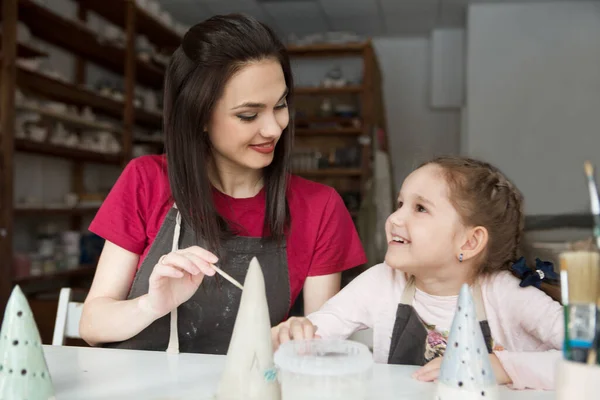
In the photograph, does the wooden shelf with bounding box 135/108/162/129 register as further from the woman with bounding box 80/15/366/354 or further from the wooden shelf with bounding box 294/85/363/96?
the woman with bounding box 80/15/366/354

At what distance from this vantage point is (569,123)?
186 inches

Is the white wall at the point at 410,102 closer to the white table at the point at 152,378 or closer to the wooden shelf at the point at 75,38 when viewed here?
the wooden shelf at the point at 75,38

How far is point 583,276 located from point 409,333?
0.66 meters

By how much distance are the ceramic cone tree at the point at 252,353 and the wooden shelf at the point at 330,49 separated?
4.40 meters

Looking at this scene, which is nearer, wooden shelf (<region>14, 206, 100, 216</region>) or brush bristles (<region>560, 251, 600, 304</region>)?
brush bristles (<region>560, 251, 600, 304</region>)

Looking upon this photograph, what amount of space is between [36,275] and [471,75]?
150 inches

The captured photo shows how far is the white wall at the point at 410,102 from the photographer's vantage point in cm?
578

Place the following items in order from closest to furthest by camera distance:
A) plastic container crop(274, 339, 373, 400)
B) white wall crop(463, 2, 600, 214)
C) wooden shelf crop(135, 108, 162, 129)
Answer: plastic container crop(274, 339, 373, 400) → wooden shelf crop(135, 108, 162, 129) → white wall crop(463, 2, 600, 214)

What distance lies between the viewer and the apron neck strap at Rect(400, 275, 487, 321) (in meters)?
1.04

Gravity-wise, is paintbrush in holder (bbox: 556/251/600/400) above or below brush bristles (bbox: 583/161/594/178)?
below

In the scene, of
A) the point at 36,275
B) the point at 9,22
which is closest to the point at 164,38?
the point at 9,22

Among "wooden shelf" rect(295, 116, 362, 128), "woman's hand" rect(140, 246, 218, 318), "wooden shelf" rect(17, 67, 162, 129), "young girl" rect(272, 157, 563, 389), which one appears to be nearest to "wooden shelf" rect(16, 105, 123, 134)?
"wooden shelf" rect(17, 67, 162, 129)

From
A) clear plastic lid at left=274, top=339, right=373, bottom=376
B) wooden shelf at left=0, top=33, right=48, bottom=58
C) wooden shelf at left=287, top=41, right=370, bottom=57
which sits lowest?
clear plastic lid at left=274, top=339, right=373, bottom=376

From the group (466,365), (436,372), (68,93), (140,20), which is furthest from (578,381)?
(140,20)
